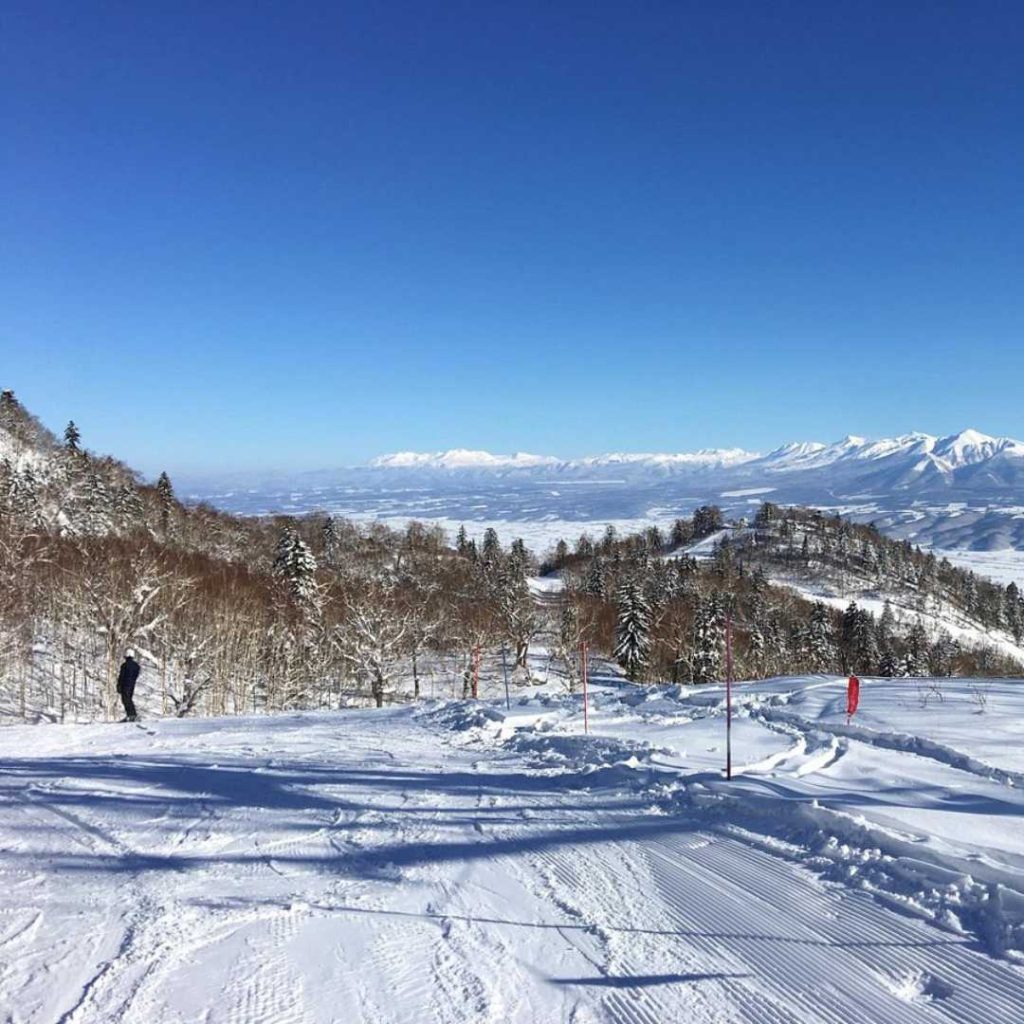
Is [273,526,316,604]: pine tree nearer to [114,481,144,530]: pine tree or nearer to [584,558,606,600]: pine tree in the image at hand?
[114,481,144,530]: pine tree

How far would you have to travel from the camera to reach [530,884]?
5727 mm

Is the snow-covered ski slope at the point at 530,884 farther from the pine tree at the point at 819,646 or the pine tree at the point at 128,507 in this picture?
the pine tree at the point at 128,507

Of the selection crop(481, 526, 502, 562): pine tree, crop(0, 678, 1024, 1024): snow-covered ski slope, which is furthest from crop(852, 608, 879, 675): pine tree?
crop(0, 678, 1024, 1024): snow-covered ski slope

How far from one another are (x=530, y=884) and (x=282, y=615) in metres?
39.9

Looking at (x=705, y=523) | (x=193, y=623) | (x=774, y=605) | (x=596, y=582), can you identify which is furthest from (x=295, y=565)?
(x=705, y=523)

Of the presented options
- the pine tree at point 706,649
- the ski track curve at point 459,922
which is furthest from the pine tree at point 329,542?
the ski track curve at point 459,922

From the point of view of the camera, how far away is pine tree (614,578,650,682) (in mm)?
52750

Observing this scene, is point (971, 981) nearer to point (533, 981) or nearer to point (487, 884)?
point (533, 981)

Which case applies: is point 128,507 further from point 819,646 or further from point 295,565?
point 819,646

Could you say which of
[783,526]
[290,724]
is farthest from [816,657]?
[783,526]

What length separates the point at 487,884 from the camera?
575 centimetres

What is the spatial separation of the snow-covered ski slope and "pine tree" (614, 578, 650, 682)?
1686 inches

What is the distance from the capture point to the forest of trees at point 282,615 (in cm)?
3316

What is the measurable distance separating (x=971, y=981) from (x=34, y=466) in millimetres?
93347
